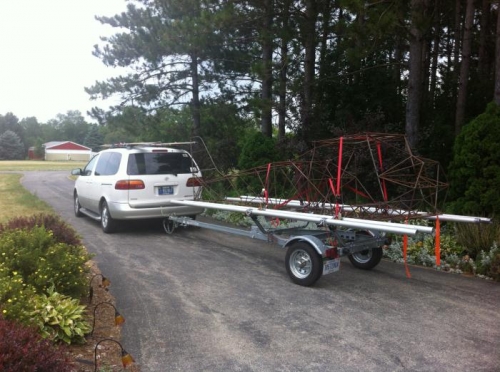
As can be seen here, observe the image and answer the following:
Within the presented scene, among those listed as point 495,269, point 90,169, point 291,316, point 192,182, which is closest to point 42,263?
point 291,316

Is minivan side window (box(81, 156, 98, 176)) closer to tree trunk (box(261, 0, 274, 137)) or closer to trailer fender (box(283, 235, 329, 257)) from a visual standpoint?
tree trunk (box(261, 0, 274, 137))

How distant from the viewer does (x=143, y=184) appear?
891 centimetres

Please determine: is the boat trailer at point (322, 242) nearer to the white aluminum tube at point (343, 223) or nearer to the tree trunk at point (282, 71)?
the white aluminum tube at point (343, 223)

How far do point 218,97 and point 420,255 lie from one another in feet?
42.9

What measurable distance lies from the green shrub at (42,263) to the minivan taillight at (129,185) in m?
3.75

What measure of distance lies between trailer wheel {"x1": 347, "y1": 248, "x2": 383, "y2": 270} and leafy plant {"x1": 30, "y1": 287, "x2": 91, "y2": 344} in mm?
4303

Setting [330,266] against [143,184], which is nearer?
[330,266]

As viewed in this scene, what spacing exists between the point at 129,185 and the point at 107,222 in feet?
3.66

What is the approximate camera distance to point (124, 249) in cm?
807

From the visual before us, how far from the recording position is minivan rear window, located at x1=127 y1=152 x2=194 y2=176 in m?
9.03

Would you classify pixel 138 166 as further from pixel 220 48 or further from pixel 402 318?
pixel 220 48

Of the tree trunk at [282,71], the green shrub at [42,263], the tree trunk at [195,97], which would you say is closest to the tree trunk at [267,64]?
the tree trunk at [282,71]

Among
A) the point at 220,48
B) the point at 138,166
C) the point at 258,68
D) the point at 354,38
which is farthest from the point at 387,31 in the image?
the point at 220,48

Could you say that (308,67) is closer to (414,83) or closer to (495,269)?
(414,83)
